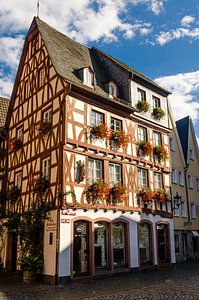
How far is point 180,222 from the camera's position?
2555 centimetres

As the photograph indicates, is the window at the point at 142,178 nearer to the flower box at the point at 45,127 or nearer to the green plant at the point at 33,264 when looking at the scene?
the flower box at the point at 45,127

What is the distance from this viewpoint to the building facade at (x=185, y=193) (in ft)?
84.1

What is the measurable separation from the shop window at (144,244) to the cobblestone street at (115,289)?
273 cm

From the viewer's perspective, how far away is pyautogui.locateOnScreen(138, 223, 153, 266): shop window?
18.9 metres

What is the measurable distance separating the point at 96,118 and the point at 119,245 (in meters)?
6.81

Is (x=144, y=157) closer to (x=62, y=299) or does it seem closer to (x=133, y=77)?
(x=133, y=77)

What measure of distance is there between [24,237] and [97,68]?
11.4m

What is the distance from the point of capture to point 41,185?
1652 cm

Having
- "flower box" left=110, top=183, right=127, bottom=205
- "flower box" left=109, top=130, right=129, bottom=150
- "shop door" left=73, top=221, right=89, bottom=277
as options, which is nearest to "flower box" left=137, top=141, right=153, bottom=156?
"flower box" left=109, top=130, right=129, bottom=150

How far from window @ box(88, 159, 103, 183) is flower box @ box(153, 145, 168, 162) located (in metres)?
4.94

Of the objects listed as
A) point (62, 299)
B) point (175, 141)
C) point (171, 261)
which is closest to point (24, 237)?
point (62, 299)

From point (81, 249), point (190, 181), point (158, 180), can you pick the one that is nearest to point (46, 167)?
point (81, 249)

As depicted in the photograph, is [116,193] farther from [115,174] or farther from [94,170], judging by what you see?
[94,170]

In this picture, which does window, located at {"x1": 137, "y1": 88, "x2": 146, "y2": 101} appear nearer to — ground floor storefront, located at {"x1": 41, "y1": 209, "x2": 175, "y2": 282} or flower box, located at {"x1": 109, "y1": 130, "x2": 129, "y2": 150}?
flower box, located at {"x1": 109, "y1": 130, "x2": 129, "y2": 150}
